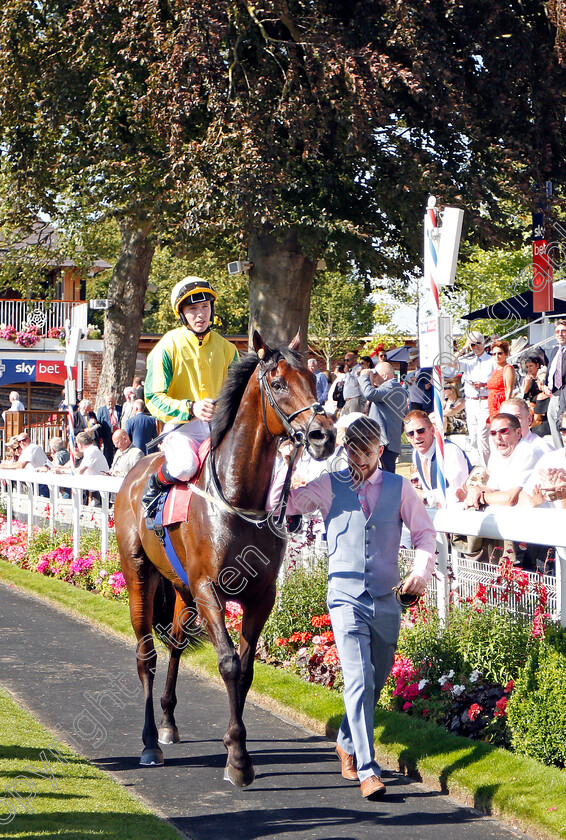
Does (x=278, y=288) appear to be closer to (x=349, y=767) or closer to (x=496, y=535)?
(x=496, y=535)

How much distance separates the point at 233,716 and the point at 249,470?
1250 mm

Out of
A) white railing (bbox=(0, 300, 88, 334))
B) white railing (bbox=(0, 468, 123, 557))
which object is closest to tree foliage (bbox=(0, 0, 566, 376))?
white railing (bbox=(0, 468, 123, 557))

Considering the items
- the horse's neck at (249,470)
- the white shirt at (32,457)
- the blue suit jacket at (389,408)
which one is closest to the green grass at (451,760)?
the horse's neck at (249,470)

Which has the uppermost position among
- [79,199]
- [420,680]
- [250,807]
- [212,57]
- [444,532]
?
[212,57]

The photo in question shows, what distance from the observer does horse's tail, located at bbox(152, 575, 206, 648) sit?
639 centimetres

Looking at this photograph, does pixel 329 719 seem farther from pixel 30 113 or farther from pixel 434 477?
pixel 30 113

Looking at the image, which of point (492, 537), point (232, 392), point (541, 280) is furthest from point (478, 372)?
point (232, 392)

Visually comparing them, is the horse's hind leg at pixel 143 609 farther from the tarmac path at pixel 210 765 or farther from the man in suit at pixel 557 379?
the man in suit at pixel 557 379

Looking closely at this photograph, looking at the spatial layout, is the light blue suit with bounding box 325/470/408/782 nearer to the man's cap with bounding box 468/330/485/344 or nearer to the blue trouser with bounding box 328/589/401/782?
the blue trouser with bounding box 328/589/401/782

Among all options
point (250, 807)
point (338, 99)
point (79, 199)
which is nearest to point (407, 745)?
point (250, 807)

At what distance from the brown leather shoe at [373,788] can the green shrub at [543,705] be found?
0.74 meters

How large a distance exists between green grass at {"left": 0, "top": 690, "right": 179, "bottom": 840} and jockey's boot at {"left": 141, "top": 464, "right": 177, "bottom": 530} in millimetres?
1402

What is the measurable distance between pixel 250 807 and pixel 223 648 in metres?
0.78

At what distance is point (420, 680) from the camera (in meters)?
5.93
